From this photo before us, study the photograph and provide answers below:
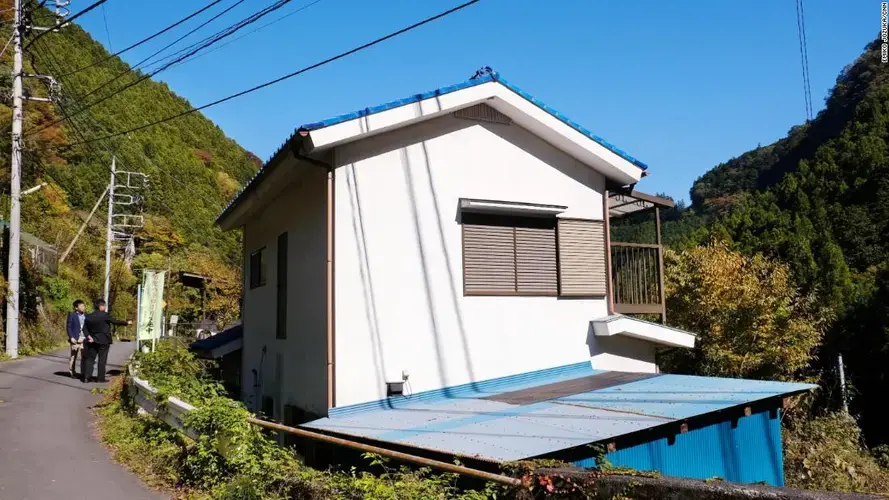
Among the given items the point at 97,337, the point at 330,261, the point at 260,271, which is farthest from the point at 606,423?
the point at 97,337

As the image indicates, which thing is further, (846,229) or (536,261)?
(846,229)

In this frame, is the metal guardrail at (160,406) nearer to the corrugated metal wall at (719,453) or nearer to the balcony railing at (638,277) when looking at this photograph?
the corrugated metal wall at (719,453)

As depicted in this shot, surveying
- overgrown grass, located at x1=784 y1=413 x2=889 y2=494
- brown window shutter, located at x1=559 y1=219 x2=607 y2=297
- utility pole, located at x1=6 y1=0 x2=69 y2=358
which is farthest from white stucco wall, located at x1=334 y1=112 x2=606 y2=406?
utility pole, located at x1=6 y1=0 x2=69 y2=358

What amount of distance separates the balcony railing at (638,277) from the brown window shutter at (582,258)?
70cm

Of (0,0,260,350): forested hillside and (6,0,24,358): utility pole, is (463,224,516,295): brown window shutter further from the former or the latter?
(0,0,260,350): forested hillside

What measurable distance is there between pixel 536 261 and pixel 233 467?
5.68 metres

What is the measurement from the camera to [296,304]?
10.9 m

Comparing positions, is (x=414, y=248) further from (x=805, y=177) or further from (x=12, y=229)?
(x=805, y=177)

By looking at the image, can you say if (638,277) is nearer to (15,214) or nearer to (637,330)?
(637,330)

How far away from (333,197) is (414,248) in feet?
4.54

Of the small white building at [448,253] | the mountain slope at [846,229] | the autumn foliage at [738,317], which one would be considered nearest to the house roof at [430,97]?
the small white building at [448,253]

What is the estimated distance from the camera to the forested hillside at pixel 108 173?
34312mm

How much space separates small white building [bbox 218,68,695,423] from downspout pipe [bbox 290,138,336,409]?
0.07ft

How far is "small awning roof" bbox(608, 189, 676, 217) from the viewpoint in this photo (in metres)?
11.9
